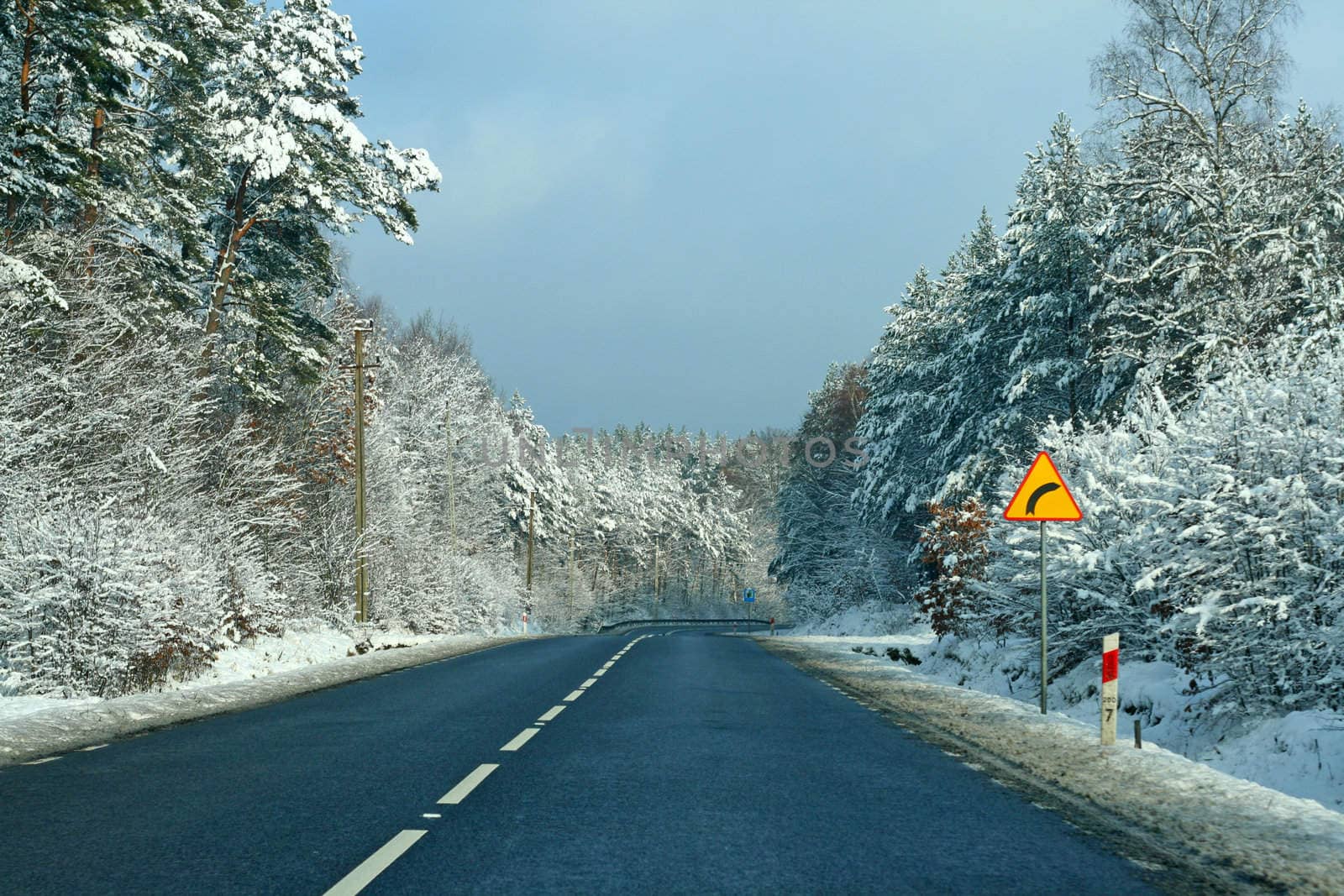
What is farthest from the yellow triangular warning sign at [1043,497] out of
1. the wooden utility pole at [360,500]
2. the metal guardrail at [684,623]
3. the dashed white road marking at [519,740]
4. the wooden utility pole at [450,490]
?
the metal guardrail at [684,623]

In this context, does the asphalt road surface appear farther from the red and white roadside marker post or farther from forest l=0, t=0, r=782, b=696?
forest l=0, t=0, r=782, b=696

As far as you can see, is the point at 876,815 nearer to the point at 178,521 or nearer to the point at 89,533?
the point at 89,533

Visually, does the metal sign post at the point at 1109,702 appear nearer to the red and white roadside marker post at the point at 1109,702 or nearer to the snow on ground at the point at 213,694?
the red and white roadside marker post at the point at 1109,702

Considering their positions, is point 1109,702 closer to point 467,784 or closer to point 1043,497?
point 1043,497

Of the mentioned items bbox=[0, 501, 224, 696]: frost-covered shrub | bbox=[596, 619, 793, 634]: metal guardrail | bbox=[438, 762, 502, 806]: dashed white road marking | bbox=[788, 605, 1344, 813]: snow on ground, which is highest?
bbox=[0, 501, 224, 696]: frost-covered shrub

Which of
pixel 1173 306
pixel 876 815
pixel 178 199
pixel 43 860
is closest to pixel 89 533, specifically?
pixel 43 860

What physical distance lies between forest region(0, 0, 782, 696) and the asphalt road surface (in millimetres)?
4127

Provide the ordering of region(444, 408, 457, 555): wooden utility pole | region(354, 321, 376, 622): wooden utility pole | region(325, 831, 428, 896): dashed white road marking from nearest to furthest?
1. region(325, 831, 428, 896): dashed white road marking
2. region(354, 321, 376, 622): wooden utility pole
3. region(444, 408, 457, 555): wooden utility pole

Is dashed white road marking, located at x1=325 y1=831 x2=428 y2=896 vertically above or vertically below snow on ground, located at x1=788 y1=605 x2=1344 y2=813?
above

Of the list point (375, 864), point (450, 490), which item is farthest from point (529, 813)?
point (450, 490)

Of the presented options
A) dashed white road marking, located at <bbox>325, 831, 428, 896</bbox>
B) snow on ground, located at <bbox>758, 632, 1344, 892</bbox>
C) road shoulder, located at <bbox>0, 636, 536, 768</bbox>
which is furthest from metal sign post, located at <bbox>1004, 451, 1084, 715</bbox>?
road shoulder, located at <bbox>0, 636, 536, 768</bbox>

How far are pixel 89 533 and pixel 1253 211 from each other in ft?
81.1

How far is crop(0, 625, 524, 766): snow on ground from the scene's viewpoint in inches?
393

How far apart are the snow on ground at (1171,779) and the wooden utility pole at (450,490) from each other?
39101mm
